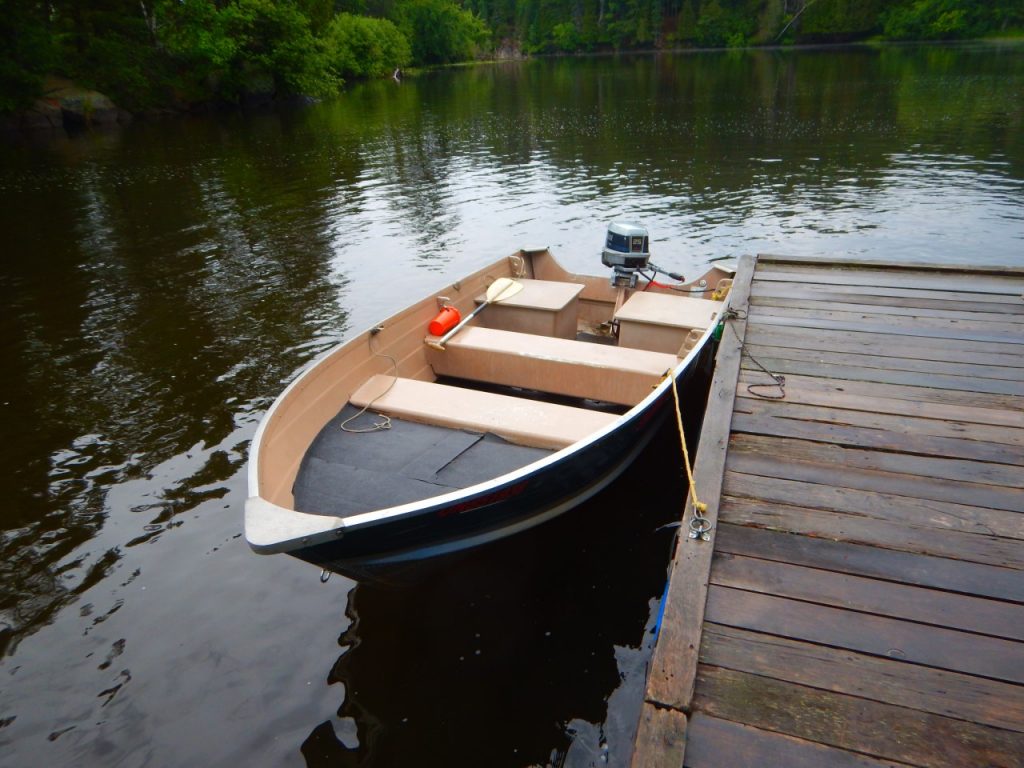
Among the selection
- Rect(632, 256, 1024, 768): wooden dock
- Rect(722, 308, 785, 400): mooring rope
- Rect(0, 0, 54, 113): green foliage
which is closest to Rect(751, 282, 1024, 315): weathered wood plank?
Rect(632, 256, 1024, 768): wooden dock

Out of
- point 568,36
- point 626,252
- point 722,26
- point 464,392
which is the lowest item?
point 464,392

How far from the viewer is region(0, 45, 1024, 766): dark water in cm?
448

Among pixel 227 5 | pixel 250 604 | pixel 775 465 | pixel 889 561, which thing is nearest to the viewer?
pixel 889 561

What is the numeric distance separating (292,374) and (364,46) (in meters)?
59.2

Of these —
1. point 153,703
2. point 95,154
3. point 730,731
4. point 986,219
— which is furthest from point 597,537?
point 95,154

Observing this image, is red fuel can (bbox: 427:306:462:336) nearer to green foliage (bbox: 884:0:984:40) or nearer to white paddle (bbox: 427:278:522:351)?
white paddle (bbox: 427:278:522:351)

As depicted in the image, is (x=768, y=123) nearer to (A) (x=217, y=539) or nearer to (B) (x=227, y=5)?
(A) (x=217, y=539)

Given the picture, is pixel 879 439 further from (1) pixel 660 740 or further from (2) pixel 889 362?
(1) pixel 660 740

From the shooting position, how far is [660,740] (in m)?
2.63

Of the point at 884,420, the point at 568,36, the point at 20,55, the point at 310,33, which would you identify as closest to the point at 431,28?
the point at 568,36

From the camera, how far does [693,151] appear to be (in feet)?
73.4

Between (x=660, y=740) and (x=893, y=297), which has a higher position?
(x=893, y=297)

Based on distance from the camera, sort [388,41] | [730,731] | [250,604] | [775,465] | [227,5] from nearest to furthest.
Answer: [730,731], [775,465], [250,604], [227,5], [388,41]

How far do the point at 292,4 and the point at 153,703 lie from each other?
47.2 meters
